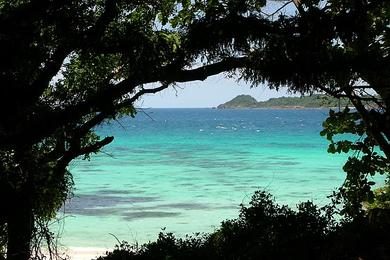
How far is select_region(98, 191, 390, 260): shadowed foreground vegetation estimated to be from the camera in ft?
22.1

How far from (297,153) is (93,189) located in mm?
35157

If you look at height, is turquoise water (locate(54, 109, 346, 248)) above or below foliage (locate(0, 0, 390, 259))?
below

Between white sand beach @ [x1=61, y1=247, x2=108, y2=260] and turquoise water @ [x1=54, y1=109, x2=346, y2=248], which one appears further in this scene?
turquoise water @ [x1=54, y1=109, x2=346, y2=248]

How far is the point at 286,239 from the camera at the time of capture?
25.7ft

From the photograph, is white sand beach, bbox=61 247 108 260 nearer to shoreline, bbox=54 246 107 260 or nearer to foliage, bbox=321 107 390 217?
shoreline, bbox=54 246 107 260

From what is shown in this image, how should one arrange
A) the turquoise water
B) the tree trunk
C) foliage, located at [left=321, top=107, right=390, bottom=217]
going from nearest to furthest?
the tree trunk, foliage, located at [left=321, top=107, right=390, bottom=217], the turquoise water

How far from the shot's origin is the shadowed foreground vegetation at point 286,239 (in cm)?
675

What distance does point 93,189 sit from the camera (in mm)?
37281

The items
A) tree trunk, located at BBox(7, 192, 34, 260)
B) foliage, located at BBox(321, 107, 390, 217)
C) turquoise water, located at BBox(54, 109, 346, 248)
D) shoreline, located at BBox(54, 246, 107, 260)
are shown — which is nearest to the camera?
tree trunk, located at BBox(7, 192, 34, 260)

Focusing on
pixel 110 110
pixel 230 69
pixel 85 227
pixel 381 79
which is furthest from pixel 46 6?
pixel 85 227

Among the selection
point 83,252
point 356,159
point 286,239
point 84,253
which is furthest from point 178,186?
point 356,159

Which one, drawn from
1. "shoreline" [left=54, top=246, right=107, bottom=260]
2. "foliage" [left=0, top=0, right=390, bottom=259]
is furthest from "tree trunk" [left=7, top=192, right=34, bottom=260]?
"shoreline" [left=54, top=246, right=107, bottom=260]

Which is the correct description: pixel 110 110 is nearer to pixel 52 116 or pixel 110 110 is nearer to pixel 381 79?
pixel 52 116

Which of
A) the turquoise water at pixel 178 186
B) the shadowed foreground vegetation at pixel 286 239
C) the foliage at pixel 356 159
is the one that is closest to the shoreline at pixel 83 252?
the turquoise water at pixel 178 186
